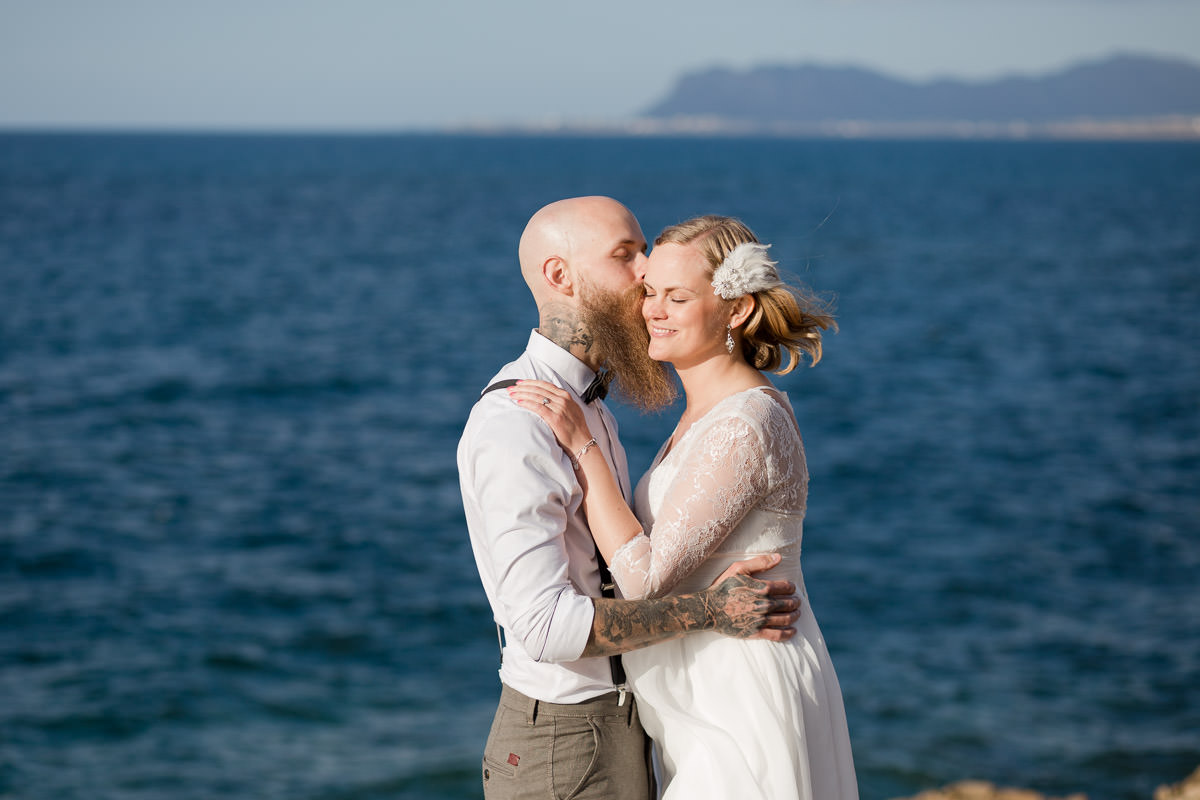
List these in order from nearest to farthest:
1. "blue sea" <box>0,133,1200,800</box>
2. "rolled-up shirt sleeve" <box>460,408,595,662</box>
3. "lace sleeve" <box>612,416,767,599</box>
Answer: "rolled-up shirt sleeve" <box>460,408,595,662</box>
"lace sleeve" <box>612,416,767,599</box>
"blue sea" <box>0,133,1200,800</box>

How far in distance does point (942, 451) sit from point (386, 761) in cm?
1505

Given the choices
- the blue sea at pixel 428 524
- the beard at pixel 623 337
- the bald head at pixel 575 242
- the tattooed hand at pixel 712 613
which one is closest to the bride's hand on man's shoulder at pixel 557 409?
the beard at pixel 623 337

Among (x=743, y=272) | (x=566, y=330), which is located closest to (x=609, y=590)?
(x=566, y=330)

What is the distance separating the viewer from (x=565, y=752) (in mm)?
3713

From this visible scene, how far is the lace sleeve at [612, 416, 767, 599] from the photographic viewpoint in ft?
11.6

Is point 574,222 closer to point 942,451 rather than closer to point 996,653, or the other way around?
point 996,653

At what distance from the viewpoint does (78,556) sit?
16859 mm

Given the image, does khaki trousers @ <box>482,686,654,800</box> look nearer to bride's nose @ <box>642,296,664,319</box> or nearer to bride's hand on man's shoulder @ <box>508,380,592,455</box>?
bride's hand on man's shoulder @ <box>508,380,592,455</box>

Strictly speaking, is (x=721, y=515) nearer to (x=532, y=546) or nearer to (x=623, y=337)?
(x=532, y=546)

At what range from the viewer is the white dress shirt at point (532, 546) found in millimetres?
3428

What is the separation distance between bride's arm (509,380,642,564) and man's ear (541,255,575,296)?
18.3 inches

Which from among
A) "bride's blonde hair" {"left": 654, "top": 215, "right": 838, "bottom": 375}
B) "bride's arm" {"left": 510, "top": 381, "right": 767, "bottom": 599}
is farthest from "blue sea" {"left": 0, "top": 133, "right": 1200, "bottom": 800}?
"bride's arm" {"left": 510, "top": 381, "right": 767, "bottom": 599}

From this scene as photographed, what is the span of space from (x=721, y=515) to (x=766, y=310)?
0.80 m

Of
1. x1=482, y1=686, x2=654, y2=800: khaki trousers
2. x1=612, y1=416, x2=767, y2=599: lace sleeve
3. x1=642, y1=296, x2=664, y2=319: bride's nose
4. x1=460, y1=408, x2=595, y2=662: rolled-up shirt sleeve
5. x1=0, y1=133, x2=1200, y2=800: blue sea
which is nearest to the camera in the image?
x1=460, y1=408, x2=595, y2=662: rolled-up shirt sleeve
